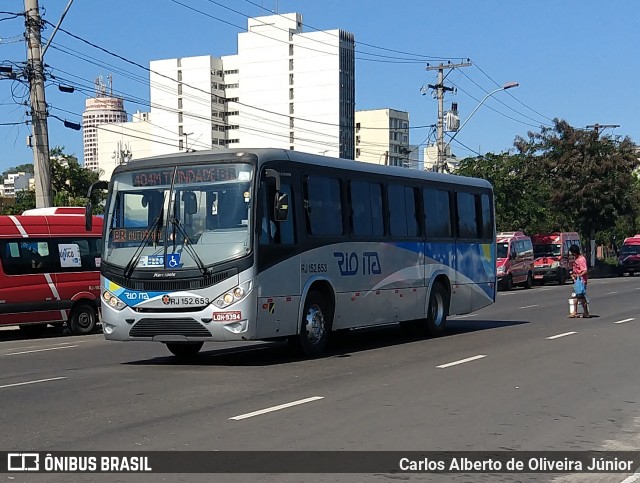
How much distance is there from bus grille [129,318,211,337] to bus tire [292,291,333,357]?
6.14 feet

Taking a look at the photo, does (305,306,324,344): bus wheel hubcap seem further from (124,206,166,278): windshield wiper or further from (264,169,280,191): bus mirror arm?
(124,206,166,278): windshield wiper

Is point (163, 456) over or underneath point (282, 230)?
underneath

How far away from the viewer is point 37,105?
86.2ft

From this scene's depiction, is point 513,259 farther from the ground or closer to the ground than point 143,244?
closer to the ground

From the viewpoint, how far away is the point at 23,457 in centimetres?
760

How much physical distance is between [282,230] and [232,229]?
0.99 metres

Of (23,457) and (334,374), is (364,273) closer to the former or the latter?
(334,374)

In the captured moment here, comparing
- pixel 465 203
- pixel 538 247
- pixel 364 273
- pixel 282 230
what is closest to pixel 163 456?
pixel 282 230

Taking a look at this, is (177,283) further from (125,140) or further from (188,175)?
(125,140)

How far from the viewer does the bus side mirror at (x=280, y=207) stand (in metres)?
13.4

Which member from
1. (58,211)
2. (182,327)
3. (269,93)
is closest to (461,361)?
(182,327)

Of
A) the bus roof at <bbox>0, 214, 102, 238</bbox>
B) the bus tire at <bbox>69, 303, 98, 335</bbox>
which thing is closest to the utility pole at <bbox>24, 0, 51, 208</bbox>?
the bus roof at <bbox>0, 214, 102, 238</bbox>

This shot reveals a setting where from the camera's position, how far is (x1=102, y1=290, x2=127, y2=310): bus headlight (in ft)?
44.9

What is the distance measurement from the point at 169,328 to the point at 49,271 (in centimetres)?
895
